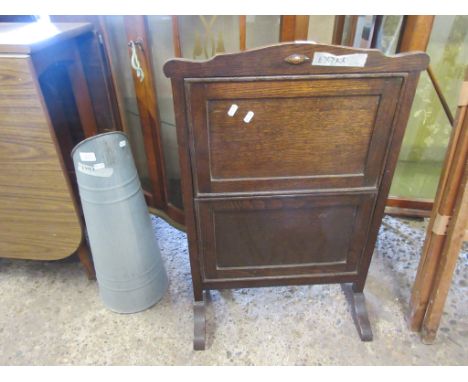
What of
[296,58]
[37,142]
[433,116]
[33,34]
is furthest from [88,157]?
[433,116]

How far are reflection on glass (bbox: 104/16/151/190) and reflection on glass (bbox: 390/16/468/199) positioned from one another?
1.28 m

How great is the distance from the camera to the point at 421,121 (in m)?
1.80

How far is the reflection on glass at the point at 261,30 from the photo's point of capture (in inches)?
51.4

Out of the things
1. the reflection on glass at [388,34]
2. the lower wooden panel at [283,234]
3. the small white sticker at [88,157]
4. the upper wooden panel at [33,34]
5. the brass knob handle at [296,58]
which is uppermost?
the brass knob handle at [296,58]

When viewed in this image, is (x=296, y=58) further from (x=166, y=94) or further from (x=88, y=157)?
(x=166, y=94)

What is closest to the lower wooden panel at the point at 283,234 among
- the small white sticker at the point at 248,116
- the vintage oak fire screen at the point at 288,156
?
the vintage oak fire screen at the point at 288,156

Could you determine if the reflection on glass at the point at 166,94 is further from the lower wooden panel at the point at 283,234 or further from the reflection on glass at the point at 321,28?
the lower wooden panel at the point at 283,234

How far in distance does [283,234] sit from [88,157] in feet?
2.18

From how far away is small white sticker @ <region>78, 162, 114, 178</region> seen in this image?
46.0 inches

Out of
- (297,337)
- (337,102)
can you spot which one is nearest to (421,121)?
(337,102)

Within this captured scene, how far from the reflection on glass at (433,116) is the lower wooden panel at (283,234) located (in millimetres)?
893

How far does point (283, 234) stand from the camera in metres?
1.17

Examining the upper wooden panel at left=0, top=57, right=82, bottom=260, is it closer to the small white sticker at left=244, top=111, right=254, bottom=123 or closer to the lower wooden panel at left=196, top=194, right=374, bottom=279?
the lower wooden panel at left=196, top=194, right=374, bottom=279

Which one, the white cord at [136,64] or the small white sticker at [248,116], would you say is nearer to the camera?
the small white sticker at [248,116]
